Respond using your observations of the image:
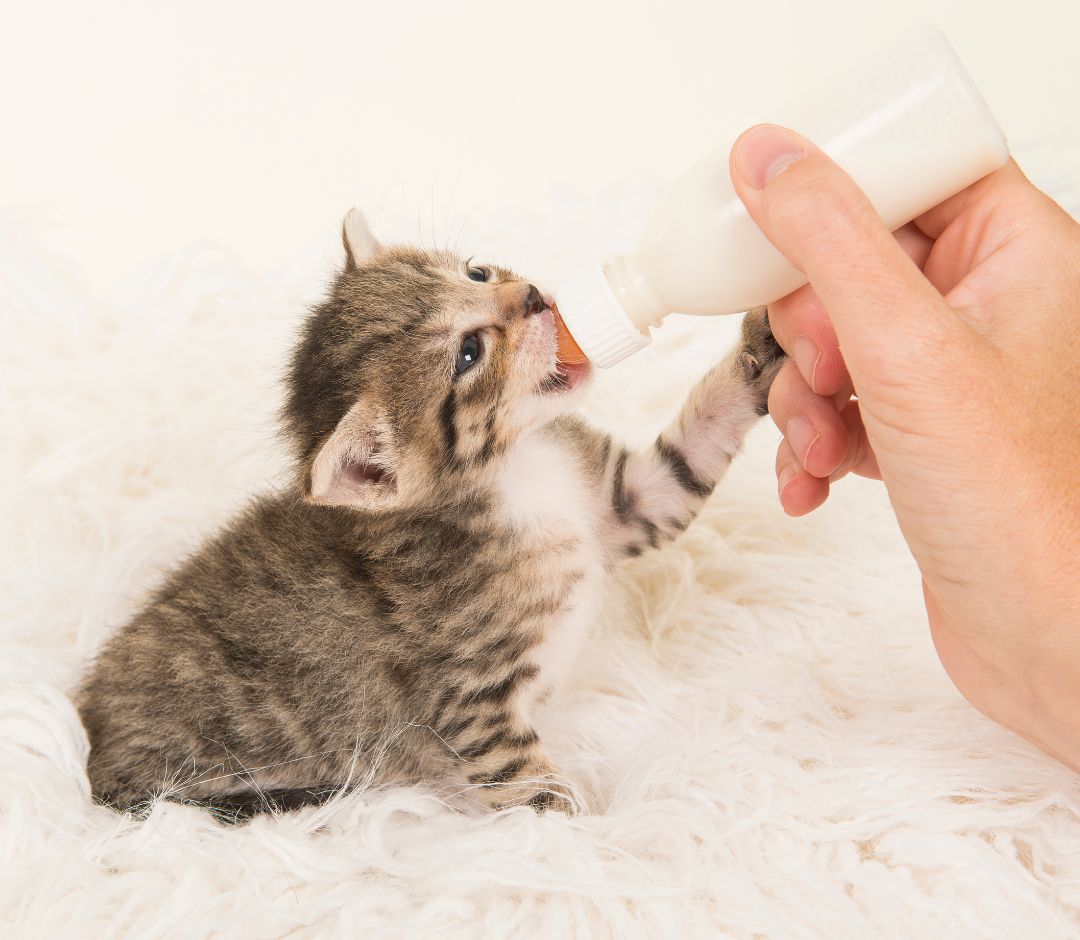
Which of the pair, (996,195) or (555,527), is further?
(555,527)

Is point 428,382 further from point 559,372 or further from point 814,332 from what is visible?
point 814,332

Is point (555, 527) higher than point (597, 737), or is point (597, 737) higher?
point (555, 527)

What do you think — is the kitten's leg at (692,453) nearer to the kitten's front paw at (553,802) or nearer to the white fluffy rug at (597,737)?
the white fluffy rug at (597,737)

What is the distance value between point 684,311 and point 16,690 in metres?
0.93

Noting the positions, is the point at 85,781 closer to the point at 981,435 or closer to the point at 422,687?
the point at 422,687

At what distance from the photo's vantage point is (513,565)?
4.33 feet

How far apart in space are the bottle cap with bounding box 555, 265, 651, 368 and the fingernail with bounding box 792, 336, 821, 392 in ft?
0.74

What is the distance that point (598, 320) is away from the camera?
3.53ft

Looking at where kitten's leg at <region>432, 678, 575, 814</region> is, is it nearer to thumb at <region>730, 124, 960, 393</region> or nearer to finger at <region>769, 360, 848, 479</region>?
finger at <region>769, 360, 848, 479</region>

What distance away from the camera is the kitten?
1238mm

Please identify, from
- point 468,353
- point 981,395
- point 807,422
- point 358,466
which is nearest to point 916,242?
point 807,422

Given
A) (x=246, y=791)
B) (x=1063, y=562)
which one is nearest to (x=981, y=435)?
(x=1063, y=562)

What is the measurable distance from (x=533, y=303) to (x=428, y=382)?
0.51 feet

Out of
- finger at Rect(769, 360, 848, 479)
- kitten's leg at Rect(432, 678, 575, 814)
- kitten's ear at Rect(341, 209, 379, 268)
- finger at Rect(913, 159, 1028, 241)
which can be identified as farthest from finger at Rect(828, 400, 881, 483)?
kitten's ear at Rect(341, 209, 379, 268)
